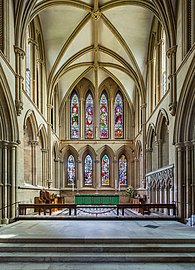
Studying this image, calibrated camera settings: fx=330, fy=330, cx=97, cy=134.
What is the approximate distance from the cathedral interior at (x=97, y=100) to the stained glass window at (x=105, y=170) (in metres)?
0.08

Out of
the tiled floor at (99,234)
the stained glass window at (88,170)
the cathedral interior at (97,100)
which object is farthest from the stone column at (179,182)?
the stained glass window at (88,170)

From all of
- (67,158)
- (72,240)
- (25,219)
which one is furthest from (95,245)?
(67,158)

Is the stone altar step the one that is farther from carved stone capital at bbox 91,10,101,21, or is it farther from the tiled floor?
carved stone capital at bbox 91,10,101,21

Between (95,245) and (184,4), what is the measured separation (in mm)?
8904

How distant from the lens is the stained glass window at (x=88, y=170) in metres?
26.6

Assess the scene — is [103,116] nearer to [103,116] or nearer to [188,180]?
[103,116]

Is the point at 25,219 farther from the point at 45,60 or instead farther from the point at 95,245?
the point at 45,60

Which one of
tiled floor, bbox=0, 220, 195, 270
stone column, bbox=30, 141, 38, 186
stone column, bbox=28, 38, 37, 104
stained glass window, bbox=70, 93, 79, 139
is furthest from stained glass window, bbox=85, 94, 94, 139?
tiled floor, bbox=0, 220, 195, 270

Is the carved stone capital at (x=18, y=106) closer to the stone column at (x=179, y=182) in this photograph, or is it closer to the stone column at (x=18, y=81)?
the stone column at (x=18, y=81)

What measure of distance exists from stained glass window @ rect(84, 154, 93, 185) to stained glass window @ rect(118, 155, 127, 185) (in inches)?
92.0

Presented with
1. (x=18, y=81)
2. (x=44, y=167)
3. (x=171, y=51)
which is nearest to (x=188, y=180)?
(x=171, y=51)

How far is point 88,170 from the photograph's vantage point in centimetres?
2673

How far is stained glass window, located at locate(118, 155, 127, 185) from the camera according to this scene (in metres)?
26.5

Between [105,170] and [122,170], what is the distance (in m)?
1.38
